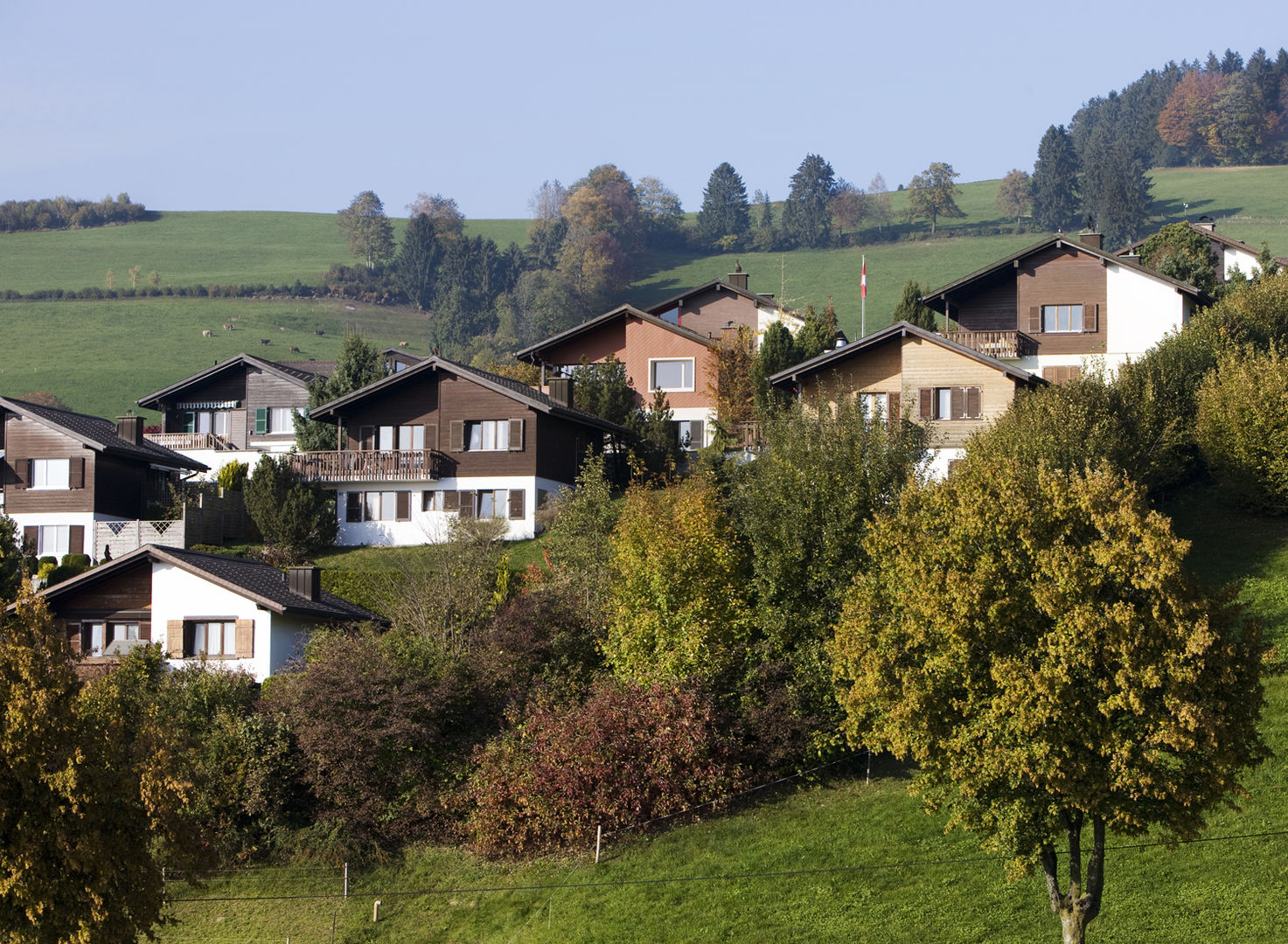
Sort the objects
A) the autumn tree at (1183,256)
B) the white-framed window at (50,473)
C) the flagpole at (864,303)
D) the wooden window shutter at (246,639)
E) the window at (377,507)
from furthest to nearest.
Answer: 1. the autumn tree at (1183,256)
2. the flagpole at (864,303)
3. the white-framed window at (50,473)
4. the window at (377,507)
5. the wooden window shutter at (246,639)

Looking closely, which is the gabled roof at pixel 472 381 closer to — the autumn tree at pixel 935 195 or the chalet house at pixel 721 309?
the chalet house at pixel 721 309

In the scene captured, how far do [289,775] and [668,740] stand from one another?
344 inches

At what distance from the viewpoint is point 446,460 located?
52781mm

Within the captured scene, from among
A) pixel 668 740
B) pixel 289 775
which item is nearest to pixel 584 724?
pixel 668 740

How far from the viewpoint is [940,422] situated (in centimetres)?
4956

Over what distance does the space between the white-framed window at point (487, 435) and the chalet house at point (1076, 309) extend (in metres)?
18.3

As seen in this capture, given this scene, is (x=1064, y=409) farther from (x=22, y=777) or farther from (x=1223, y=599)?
(x=22, y=777)

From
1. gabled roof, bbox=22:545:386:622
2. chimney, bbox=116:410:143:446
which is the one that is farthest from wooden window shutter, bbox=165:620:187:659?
chimney, bbox=116:410:143:446

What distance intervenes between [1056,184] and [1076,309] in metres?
107

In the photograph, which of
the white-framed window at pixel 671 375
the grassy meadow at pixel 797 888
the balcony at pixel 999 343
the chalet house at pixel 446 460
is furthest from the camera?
the white-framed window at pixel 671 375

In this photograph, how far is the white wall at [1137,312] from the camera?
56.2m

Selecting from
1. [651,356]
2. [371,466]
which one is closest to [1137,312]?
[651,356]

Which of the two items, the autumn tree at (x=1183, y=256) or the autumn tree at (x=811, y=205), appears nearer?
the autumn tree at (x=1183, y=256)

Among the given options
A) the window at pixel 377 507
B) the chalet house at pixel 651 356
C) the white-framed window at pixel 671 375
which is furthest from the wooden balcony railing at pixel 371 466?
the white-framed window at pixel 671 375
